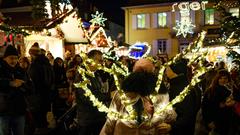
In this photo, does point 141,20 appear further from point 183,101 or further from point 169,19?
point 183,101

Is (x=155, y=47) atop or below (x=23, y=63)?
below

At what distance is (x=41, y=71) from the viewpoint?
9141mm

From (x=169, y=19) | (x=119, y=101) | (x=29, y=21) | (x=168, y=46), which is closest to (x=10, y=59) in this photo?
(x=119, y=101)

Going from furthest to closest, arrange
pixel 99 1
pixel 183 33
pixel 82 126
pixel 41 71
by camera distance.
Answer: pixel 99 1
pixel 183 33
pixel 41 71
pixel 82 126

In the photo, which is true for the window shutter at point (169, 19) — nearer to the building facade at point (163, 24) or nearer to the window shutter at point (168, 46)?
the building facade at point (163, 24)

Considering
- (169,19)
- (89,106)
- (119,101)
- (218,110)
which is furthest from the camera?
(169,19)

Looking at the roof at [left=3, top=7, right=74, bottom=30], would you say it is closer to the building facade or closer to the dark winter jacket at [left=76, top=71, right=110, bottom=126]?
the dark winter jacket at [left=76, top=71, right=110, bottom=126]

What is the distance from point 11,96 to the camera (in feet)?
23.6

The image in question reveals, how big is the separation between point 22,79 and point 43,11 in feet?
5.70

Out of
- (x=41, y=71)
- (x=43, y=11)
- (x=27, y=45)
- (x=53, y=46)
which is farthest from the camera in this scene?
(x=53, y=46)

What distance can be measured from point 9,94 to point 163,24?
1444 inches

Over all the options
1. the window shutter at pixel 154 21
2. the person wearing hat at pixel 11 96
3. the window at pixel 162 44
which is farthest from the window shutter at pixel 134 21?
the person wearing hat at pixel 11 96

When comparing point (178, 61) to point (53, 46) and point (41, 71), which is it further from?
point (53, 46)

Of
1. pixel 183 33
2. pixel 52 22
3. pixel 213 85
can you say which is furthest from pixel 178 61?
pixel 183 33
